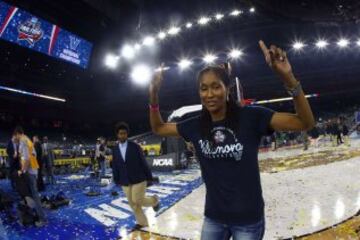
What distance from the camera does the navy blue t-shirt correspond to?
2172 millimetres

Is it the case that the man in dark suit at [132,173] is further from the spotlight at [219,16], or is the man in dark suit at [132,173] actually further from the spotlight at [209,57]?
the spotlight at [209,57]

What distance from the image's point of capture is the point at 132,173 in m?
6.44

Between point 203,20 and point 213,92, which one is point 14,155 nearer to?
point 213,92

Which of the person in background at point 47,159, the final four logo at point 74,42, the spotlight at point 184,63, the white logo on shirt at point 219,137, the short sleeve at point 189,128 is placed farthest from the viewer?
the spotlight at point 184,63

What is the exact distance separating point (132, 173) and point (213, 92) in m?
4.44

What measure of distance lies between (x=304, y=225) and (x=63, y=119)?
31255mm

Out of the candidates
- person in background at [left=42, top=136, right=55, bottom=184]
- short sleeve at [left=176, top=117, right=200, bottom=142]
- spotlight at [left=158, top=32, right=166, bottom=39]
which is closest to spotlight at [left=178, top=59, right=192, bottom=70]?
spotlight at [left=158, top=32, right=166, bottom=39]

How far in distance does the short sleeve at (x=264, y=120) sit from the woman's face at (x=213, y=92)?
25 cm

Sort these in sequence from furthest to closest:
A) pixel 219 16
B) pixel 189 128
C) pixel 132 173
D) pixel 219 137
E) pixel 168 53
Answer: pixel 168 53, pixel 219 16, pixel 132 173, pixel 189 128, pixel 219 137

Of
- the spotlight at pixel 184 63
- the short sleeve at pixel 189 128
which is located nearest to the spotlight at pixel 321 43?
the spotlight at pixel 184 63

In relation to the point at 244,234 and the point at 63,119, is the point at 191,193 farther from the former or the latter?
the point at 63,119

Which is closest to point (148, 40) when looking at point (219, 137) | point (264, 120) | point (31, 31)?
point (31, 31)

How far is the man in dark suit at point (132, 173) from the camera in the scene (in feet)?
21.1

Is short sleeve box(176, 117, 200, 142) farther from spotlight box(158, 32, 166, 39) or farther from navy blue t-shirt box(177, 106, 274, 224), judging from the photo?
spotlight box(158, 32, 166, 39)
